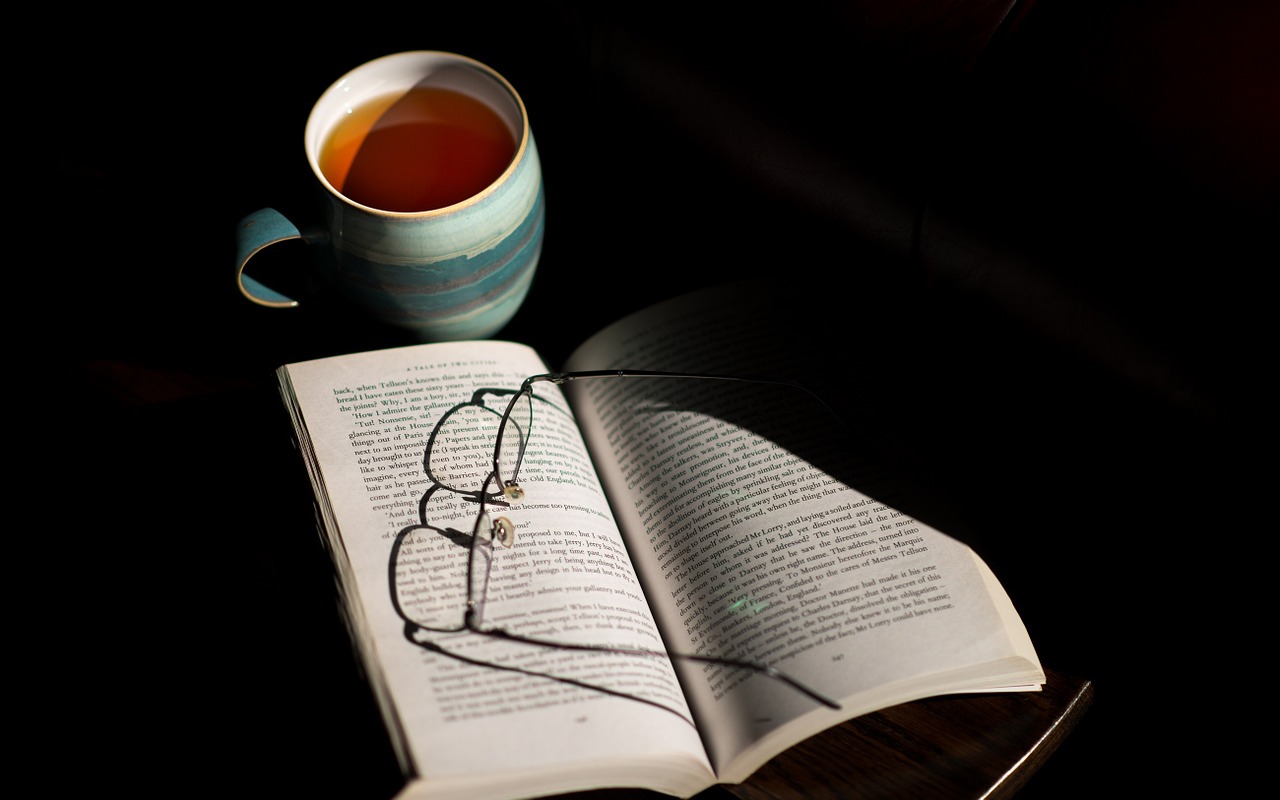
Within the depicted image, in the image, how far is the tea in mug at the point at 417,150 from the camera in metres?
0.63

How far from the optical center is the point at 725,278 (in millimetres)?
765

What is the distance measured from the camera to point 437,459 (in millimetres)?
616

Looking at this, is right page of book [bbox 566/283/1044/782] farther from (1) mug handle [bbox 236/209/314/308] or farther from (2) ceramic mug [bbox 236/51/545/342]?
(1) mug handle [bbox 236/209/314/308]

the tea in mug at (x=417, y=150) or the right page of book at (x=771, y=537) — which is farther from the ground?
the tea in mug at (x=417, y=150)

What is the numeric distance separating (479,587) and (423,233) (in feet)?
0.75

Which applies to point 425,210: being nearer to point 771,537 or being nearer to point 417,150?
point 417,150

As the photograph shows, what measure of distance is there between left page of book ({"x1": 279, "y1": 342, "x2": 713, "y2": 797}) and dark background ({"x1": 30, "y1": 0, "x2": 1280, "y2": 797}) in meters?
0.03

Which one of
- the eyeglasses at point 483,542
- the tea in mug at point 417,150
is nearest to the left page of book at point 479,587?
the eyeglasses at point 483,542

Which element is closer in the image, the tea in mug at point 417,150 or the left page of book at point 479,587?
the left page of book at point 479,587

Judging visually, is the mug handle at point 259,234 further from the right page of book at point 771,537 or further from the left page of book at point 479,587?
the right page of book at point 771,537

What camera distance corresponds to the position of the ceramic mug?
0.57 m

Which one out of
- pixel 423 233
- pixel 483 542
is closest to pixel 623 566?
pixel 483 542

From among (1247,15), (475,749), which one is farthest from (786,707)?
(1247,15)

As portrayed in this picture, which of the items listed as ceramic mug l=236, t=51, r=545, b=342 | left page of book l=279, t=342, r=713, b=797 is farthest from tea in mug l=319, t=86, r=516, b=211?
left page of book l=279, t=342, r=713, b=797
